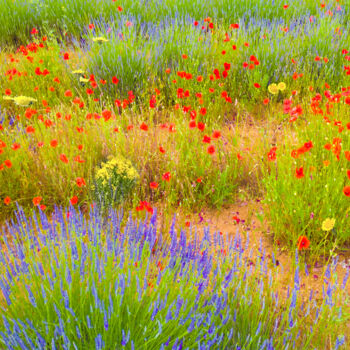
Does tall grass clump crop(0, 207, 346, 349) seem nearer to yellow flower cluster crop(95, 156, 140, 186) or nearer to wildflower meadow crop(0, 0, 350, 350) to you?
wildflower meadow crop(0, 0, 350, 350)

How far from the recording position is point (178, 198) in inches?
110

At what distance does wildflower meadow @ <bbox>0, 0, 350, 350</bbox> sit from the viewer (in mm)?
1452

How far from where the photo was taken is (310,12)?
6434 millimetres

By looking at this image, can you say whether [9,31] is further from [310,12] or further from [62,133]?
[310,12]

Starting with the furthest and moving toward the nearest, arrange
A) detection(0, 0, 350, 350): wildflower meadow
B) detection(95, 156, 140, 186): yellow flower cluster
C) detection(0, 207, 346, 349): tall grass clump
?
detection(95, 156, 140, 186): yellow flower cluster
detection(0, 0, 350, 350): wildflower meadow
detection(0, 207, 346, 349): tall grass clump

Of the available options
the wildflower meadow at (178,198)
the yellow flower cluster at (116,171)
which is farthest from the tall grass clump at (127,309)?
the yellow flower cluster at (116,171)

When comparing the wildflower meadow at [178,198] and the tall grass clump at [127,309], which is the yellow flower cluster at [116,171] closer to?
the wildflower meadow at [178,198]

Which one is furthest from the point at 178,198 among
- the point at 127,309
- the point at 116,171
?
the point at 127,309

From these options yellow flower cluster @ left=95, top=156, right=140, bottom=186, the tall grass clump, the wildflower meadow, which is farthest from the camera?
yellow flower cluster @ left=95, top=156, right=140, bottom=186

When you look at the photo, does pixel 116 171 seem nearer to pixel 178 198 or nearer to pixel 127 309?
pixel 178 198

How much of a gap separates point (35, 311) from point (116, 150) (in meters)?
1.66

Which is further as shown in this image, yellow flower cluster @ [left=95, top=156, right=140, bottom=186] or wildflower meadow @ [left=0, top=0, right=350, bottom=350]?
yellow flower cluster @ [left=95, top=156, right=140, bottom=186]

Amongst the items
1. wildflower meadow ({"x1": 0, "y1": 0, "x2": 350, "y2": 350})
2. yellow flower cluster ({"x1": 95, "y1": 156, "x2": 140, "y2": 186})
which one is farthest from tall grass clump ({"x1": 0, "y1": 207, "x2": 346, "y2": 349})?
yellow flower cluster ({"x1": 95, "y1": 156, "x2": 140, "y2": 186})

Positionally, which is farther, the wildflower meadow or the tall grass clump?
the wildflower meadow
